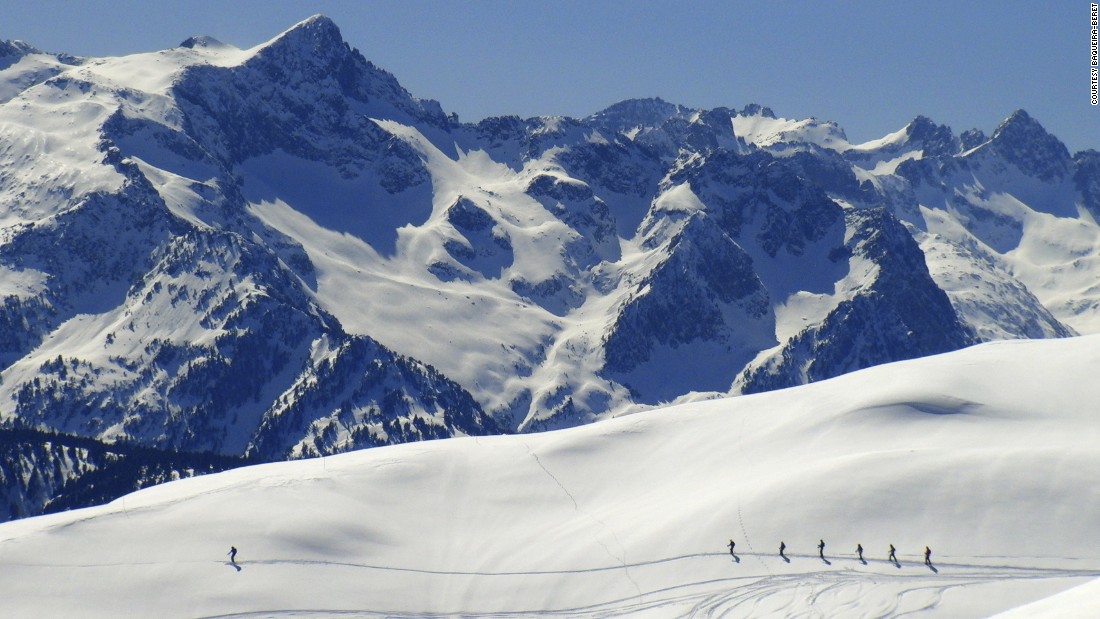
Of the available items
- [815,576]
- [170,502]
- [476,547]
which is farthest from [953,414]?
[170,502]

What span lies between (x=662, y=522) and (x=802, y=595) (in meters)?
19.3

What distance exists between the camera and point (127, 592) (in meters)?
109

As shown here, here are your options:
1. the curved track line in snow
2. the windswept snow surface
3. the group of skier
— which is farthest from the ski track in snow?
the curved track line in snow

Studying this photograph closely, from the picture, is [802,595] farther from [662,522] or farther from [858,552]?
[662,522]

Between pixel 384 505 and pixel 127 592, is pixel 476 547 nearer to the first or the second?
pixel 384 505

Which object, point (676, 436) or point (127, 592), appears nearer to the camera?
point (127, 592)

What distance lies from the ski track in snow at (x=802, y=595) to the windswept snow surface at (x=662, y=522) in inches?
7.9

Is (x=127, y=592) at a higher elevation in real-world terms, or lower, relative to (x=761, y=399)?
lower

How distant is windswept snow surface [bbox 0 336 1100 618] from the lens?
104m

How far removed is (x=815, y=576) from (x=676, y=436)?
131 feet

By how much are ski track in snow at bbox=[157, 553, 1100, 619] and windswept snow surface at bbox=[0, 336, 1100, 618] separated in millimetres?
200

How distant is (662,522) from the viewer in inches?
4643

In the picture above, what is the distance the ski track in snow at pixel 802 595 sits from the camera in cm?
9775

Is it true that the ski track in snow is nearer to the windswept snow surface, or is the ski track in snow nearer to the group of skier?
the windswept snow surface
